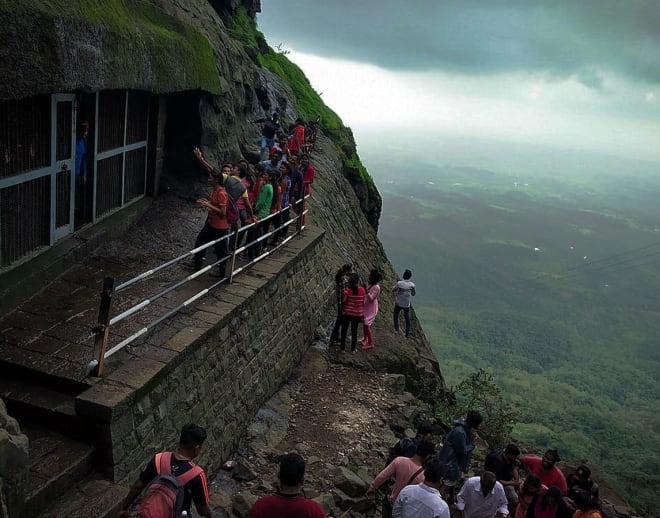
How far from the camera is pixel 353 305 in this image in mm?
10797

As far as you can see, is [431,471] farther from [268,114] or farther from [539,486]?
[268,114]

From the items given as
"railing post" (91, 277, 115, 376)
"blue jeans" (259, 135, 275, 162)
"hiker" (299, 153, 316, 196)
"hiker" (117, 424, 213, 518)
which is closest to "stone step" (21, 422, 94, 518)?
"railing post" (91, 277, 115, 376)

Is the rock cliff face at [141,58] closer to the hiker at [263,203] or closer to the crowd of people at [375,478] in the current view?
the crowd of people at [375,478]

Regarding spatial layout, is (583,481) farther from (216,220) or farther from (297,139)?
(297,139)

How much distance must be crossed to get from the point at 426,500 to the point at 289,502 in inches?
63.4

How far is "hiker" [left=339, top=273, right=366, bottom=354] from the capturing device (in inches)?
415

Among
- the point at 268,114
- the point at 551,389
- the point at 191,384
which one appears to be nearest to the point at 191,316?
the point at 191,384

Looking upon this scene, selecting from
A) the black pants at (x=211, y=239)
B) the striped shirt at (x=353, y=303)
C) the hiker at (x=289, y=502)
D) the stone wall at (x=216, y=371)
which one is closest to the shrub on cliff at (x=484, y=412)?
the striped shirt at (x=353, y=303)

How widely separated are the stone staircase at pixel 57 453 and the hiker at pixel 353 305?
5838 millimetres

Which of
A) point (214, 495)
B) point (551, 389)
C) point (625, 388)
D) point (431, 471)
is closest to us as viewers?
point (431, 471)

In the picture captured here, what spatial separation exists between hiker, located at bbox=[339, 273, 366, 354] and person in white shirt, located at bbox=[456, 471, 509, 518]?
16.0ft

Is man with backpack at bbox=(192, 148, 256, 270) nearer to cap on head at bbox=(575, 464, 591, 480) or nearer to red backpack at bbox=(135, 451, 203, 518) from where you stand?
red backpack at bbox=(135, 451, 203, 518)

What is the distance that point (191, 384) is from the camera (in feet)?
21.5

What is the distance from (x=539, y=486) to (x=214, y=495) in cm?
355
